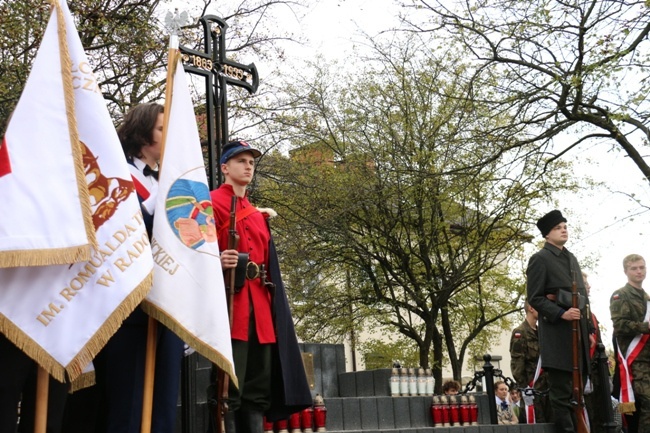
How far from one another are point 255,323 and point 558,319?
3.89m

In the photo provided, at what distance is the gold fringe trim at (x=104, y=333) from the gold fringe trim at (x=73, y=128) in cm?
31

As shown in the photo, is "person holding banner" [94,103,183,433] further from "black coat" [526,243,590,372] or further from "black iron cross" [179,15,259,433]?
"black coat" [526,243,590,372]

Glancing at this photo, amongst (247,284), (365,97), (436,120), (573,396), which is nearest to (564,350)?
(573,396)

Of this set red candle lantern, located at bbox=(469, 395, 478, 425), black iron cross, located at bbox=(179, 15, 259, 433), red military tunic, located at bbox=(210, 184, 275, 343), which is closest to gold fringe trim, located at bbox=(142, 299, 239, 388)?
red military tunic, located at bbox=(210, 184, 275, 343)

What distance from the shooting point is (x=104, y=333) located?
455cm

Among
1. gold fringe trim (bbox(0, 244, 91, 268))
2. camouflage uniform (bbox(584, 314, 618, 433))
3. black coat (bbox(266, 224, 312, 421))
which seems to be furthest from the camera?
camouflage uniform (bbox(584, 314, 618, 433))

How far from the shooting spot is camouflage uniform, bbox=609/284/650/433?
980 centimetres

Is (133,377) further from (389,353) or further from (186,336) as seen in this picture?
(389,353)

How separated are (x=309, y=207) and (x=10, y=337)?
1823 centimetres

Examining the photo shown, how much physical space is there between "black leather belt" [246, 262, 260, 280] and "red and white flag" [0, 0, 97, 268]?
62.7 inches

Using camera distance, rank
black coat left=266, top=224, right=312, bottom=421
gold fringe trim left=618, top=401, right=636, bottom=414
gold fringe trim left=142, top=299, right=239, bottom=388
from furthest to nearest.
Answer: gold fringe trim left=618, top=401, right=636, bottom=414
black coat left=266, top=224, right=312, bottom=421
gold fringe trim left=142, top=299, right=239, bottom=388

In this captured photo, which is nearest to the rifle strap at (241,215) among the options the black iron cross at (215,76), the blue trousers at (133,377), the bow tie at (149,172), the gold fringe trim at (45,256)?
the bow tie at (149,172)

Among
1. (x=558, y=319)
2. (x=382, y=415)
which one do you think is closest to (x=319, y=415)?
(x=382, y=415)

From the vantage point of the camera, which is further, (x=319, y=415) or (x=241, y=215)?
(x=319, y=415)
